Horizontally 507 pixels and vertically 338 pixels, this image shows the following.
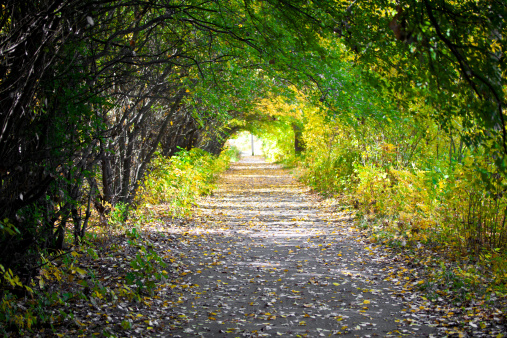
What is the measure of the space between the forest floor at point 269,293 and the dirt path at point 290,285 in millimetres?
15

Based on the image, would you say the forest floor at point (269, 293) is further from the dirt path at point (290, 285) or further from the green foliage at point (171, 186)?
the green foliage at point (171, 186)

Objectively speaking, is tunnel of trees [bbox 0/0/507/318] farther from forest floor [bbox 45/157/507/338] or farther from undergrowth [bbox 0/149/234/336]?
forest floor [bbox 45/157/507/338]

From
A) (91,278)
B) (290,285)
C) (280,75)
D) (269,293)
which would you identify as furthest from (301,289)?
(280,75)

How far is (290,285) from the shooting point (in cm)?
668

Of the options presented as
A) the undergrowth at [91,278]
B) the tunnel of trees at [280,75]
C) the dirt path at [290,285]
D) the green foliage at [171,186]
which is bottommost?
the dirt path at [290,285]

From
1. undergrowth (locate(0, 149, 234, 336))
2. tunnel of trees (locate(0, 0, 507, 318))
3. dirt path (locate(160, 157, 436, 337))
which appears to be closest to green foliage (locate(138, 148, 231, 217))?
undergrowth (locate(0, 149, 234, 336))

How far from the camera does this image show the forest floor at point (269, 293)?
490 centimetres

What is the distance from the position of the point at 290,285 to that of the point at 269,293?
49 centimetres

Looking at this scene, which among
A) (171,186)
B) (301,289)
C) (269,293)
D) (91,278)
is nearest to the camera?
(91,278)

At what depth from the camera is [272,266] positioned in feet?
25.7

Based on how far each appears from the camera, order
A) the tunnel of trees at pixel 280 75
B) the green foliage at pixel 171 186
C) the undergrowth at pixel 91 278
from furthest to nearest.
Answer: the green foliage at pixel 171 186 < the undergrowth at pixel 91 278 < the tunnel of trees at pixel 280 75

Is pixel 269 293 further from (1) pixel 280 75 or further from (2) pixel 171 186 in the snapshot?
(2) pixel 171 186

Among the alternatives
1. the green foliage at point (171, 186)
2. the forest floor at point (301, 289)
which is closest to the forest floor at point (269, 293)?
the forest floor at point (301, 289)

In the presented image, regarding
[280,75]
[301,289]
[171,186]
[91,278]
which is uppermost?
[280,75]
